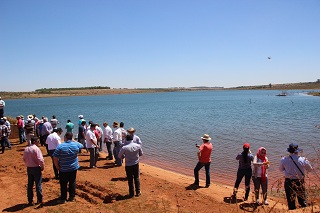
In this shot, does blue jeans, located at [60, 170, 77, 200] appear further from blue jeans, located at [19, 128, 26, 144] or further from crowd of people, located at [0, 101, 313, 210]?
blue jeans, located at [19, 128, 26, 144]

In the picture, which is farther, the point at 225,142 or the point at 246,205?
the point at 225,142

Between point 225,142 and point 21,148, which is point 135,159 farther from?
point 225,142

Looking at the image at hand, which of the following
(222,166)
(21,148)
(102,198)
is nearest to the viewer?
(102,198)

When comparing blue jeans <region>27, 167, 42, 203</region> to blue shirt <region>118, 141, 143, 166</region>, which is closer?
blue jeans <region>27, 167, 42, 203</region>

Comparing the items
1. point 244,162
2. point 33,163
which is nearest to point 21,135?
point 33,163

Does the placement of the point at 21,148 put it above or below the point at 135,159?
below

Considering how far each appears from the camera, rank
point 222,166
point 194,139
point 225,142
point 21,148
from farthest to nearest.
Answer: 1. point 194,139
2. point 225,142
3. point 21,148
4. point 222,166

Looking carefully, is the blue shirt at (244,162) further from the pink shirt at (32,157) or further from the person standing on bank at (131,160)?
the pink shirt at (32,157)

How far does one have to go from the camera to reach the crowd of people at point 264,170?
6480mm

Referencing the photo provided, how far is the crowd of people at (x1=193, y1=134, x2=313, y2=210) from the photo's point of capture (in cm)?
648

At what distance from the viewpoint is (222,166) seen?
13.4m

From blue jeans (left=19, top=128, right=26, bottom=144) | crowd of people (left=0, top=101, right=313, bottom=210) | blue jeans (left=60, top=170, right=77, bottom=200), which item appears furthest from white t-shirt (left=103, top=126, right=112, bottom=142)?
blue jeans (left=19, top=128, right=26, bottom=144)

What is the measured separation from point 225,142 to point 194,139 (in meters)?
2.57

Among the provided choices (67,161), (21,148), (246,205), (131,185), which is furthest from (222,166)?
(21,148)
